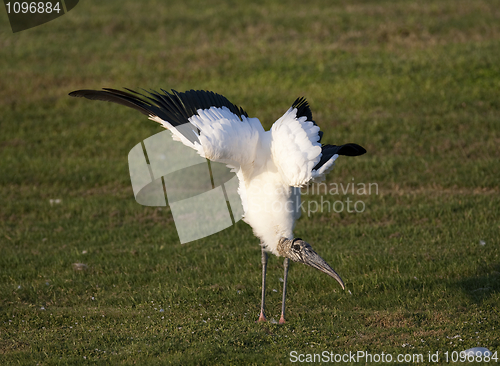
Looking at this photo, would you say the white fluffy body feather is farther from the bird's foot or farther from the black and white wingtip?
the bird's foot

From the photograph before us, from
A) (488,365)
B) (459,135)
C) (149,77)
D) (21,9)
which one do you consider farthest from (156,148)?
(21,9)

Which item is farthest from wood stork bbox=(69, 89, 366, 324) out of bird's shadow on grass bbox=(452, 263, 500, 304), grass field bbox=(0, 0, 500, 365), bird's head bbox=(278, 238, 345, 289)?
bird's shadow on grass bbox=(452, 263, 500, 304)

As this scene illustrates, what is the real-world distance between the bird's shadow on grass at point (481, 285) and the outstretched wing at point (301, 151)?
2.21 metres

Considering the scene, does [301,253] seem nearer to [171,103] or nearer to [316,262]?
[316,262]

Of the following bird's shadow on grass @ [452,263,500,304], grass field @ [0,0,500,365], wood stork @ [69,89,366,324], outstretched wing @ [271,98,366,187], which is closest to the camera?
outstretched wing @ [271,98,366,187]

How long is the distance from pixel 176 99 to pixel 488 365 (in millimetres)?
3451

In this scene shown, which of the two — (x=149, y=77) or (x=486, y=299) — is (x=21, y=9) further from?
(x=486, y=299)

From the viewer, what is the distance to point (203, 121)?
5398 millimetres

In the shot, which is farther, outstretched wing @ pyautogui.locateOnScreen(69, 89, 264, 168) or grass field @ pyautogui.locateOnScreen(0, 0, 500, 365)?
grass field @ pyautogui.locateOnScreen(0, 0, 500, 365)

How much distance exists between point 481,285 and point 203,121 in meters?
3.43

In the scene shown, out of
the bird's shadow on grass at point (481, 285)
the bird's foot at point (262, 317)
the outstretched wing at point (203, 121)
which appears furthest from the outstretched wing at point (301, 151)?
the bird's shadow on grass at point (481, 285)

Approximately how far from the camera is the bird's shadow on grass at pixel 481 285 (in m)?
6.16

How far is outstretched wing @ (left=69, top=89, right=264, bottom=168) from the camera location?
5246mm

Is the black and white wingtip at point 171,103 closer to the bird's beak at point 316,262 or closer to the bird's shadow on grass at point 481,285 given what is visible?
the bird's beak at point 316,262
